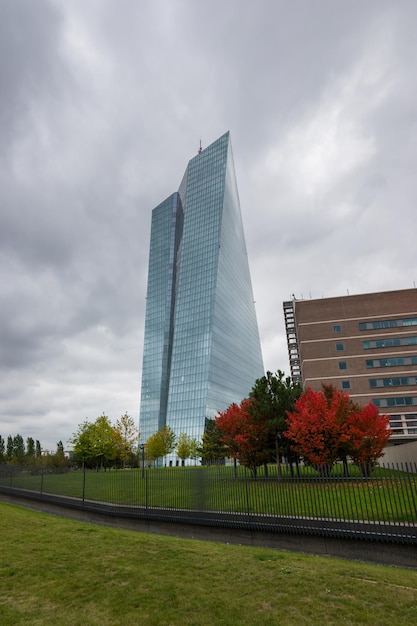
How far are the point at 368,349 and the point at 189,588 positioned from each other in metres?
67.0

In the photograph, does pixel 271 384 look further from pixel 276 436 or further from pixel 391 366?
pixel 391 366

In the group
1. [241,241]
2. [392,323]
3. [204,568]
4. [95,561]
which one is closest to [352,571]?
[204,568]

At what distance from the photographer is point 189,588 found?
899 centimetres

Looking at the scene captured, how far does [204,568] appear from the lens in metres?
10.4

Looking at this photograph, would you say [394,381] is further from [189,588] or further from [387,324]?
[189,588]

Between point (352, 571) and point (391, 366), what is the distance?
6427 centimetres

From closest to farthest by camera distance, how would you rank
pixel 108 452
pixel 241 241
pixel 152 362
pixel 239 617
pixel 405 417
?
pixel 239 617 < pixel 405 417 < pixel 108 452 < pixel 152 362 < pixel 241 241

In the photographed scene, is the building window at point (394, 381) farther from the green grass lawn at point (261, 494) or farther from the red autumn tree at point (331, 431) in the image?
the green grass lawn at point (261, 494)

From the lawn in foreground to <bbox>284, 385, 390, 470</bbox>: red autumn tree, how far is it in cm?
1706

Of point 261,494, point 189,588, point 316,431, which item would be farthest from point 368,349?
point 189,588

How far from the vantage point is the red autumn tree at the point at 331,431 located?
2872cm

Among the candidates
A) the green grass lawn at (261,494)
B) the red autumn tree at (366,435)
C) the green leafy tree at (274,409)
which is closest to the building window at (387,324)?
the red autumn tree at (366,435)

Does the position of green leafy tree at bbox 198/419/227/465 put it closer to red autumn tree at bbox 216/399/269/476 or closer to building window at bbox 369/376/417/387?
red autumn tree at bbox 216/399/269/476

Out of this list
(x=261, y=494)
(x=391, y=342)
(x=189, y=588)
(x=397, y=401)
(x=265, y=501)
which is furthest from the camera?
(x=391, y=342)
